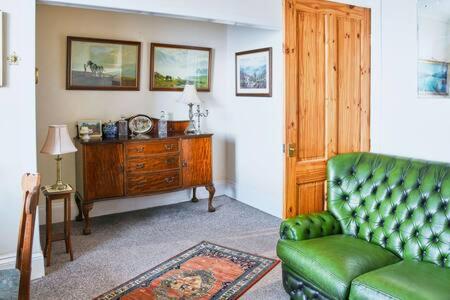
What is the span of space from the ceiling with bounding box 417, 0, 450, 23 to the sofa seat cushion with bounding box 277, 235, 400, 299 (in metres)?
1.96

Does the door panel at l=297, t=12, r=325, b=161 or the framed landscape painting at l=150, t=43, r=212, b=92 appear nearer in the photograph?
the door panel at l=297, t=12, r=325, b=161

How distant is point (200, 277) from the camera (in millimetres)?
3143

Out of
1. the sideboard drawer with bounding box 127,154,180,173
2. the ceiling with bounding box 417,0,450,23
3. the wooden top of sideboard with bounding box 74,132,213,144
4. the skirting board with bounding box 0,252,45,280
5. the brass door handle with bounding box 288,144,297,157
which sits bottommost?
the skirting board with bounding box 0,252,45,280

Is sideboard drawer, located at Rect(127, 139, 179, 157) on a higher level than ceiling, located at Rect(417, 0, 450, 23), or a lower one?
lower

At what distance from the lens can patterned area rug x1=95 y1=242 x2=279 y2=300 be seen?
9.41 ft

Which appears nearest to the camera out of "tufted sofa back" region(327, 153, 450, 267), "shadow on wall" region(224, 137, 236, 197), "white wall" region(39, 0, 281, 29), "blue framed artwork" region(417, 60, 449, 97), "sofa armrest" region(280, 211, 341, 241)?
"tufted sofa back" region(327, 153, 450, 267)

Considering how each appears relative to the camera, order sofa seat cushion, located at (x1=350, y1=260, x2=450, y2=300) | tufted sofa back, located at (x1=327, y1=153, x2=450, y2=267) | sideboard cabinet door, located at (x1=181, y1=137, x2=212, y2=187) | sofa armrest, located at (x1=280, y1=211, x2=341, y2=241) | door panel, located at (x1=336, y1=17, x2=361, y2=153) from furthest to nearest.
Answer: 1. sideboard cabinet door, located at (x1=181, y1=137, x2=212, y2=187)
2. door panel, located at (x1=336, y1=17, x2=361, y2=153)
3. sofa armrest, located at (x1=280, y1=211, x2=341, y2=241)
4. tufted sofa back, located at (x1=327, y1=153, x2=450, y2=267)
5. sofa seat cushion, located at (x1=350, y1=260, x2=450, y2=300)

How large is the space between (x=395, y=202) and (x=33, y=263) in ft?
8.81

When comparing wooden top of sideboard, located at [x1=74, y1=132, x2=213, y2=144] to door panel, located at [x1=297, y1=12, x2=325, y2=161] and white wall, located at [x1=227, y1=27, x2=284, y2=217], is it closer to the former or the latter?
white wall, located at [x1=227, y1=27, x2=284, y2=217]

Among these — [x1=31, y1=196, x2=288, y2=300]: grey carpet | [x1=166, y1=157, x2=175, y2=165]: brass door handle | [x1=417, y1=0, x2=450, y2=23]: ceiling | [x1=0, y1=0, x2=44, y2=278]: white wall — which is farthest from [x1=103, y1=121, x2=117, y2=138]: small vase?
[x1=417, y1=0, x2=450, y2=23]: ceiling

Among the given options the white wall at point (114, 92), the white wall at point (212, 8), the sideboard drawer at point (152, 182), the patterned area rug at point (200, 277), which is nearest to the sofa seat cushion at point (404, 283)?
the patterned area rug at point (200, 277)

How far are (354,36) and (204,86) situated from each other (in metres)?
2.15

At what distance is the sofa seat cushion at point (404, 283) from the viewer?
1969 millimetres

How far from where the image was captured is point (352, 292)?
7.13 feet
